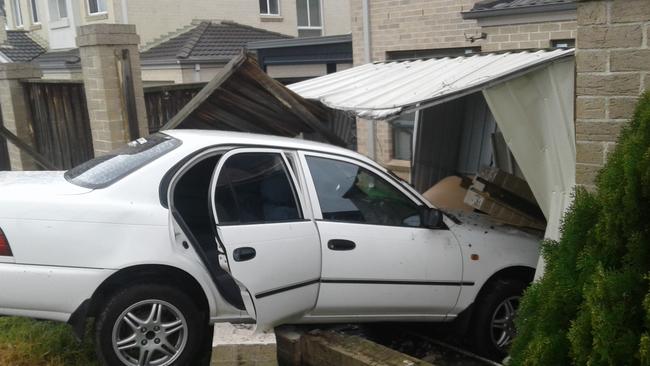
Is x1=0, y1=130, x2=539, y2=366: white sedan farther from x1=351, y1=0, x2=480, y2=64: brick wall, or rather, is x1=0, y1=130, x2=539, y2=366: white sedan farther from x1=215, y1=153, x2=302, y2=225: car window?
x1=351, y1=0, x2=480, y2=64: brick wall

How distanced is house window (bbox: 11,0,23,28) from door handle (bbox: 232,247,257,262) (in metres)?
23.0

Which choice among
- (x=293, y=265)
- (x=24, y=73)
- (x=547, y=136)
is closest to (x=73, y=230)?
(x=293, y=265)

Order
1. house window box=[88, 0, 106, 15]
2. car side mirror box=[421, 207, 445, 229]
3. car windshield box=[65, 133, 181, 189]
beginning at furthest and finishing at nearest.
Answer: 1. house window box=[88, 0, 106, 15]
2. car side mirror box=[421, 207, 445, 229]
3. car windshield box=[65, 133, 181, 189]

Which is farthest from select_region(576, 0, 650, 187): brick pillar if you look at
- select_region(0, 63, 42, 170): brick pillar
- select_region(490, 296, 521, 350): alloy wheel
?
select_region(0, 63, 42, 170): brick pillar

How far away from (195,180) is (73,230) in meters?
1.12

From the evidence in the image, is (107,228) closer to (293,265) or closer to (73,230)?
(73,230)

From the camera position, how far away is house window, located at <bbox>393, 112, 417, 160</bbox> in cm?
1078

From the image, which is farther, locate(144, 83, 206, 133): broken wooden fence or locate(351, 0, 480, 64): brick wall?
locate(351, 0, 480, 64): brick wall

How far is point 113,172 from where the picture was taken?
4.78m

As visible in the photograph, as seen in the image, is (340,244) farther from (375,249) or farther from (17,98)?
(17,98)

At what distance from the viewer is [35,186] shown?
4.69 m

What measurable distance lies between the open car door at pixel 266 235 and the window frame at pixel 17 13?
73.1ft

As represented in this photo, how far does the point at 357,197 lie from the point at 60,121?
6.50 meters

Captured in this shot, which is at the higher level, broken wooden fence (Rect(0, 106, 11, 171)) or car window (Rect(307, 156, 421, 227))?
car window (Rect(307, 156, 421, 227))
